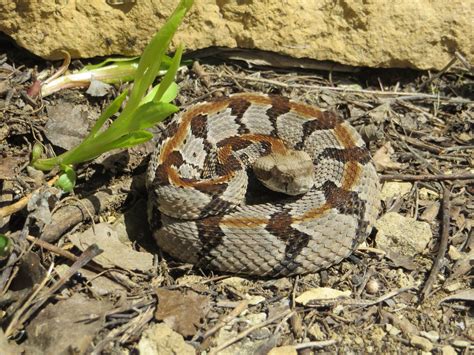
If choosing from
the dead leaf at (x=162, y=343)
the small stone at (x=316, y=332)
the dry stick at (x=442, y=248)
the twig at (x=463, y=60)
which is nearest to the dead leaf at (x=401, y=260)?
the dry stick at (x=442, y=248)

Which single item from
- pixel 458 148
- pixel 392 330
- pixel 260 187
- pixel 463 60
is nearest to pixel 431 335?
pixel 392 330

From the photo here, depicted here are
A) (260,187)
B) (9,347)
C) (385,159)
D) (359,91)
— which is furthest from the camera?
(359,91)

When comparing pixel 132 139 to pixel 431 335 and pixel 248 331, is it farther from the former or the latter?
pixel 431 335

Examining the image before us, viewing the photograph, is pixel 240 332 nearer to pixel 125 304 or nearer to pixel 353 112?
pixel 125 304

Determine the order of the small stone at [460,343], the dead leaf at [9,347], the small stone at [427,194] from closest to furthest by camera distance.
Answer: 1. the dead leaf at [9,347]
2. the small stone at [460,343]
3. the small stone at [427,194]

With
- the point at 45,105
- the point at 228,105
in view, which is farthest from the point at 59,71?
the point at 228,105

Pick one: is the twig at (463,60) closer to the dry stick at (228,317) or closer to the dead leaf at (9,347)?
the dry stick at (228,317)

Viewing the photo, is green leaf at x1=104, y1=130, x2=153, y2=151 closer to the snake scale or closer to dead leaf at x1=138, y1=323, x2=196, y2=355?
the snake scale
